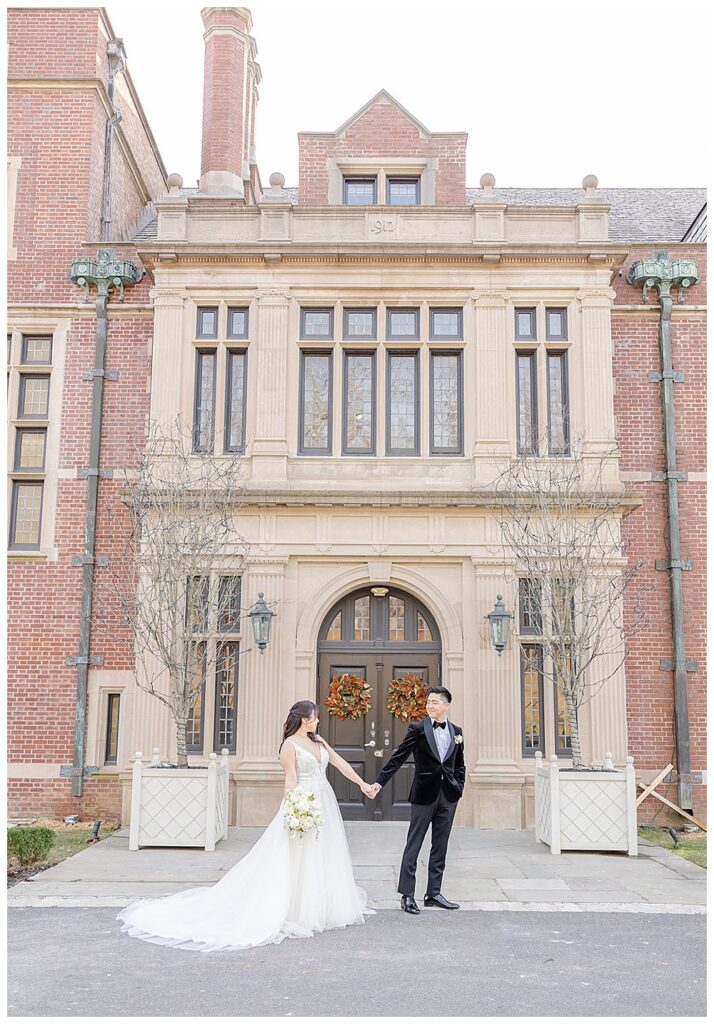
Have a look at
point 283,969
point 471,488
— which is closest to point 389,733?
point 471,488

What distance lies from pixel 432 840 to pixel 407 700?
5023 mm

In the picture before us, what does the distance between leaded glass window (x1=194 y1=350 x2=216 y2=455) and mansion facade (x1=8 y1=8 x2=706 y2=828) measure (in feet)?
0.12

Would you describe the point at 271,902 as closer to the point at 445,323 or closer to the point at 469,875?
the point at 469,875

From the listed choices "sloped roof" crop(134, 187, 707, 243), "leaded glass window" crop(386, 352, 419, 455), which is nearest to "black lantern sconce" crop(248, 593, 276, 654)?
"leaded glass window" crop(386, 352, 419, 455)

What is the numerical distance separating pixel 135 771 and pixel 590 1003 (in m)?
6.79

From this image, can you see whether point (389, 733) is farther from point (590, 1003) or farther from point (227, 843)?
point (590, 1003)

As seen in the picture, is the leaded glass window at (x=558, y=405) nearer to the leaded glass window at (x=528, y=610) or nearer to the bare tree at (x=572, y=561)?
the bare tree at (x=572, y=561)

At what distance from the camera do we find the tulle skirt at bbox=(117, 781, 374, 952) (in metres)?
6.90

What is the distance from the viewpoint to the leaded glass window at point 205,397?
1373cm

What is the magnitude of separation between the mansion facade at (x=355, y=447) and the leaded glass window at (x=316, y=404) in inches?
1.7

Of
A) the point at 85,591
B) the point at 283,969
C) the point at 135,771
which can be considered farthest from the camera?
the point at 85,591

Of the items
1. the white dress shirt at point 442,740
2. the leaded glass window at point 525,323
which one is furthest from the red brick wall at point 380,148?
the white dress shirt at point 442,740

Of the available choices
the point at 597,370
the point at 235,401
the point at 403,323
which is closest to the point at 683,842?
the point at 597,370

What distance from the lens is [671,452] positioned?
14.1m
